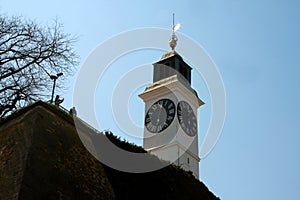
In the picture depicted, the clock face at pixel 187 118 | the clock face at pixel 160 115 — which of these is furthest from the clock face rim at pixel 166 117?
the clock face at pixel 187 118

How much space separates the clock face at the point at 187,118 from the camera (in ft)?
127

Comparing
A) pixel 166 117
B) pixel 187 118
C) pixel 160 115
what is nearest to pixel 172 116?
pixel 166 117

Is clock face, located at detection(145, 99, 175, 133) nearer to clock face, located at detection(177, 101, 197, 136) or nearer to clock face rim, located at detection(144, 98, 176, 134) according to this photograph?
clock face rim, located at detection(144, 98, 176, 134)

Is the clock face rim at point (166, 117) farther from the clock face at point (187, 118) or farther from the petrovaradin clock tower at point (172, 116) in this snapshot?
the clock face at point (187, 118)

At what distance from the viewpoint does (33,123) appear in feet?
43.4

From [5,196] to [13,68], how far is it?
779cm

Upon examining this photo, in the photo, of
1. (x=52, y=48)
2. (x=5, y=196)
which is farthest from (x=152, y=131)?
(x=5, y=196)

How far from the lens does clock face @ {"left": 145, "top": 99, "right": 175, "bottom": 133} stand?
38531 mm

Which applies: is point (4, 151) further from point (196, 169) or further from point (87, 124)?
point (196, 169)

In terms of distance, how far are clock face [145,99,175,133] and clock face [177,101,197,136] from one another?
0.62 m

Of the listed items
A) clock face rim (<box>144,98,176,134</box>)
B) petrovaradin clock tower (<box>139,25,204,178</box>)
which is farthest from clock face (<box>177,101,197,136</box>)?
clock face rim (<box>144,98,176,134</box>)

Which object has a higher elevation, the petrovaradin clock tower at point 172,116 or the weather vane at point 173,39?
the weather vane at point 173,39

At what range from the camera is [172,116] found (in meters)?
38.4

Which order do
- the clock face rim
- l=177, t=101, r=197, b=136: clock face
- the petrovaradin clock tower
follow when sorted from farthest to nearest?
l=177, t=101, r=197, b=136: clock face → the clock face rim → the petrovaradin clock tower
